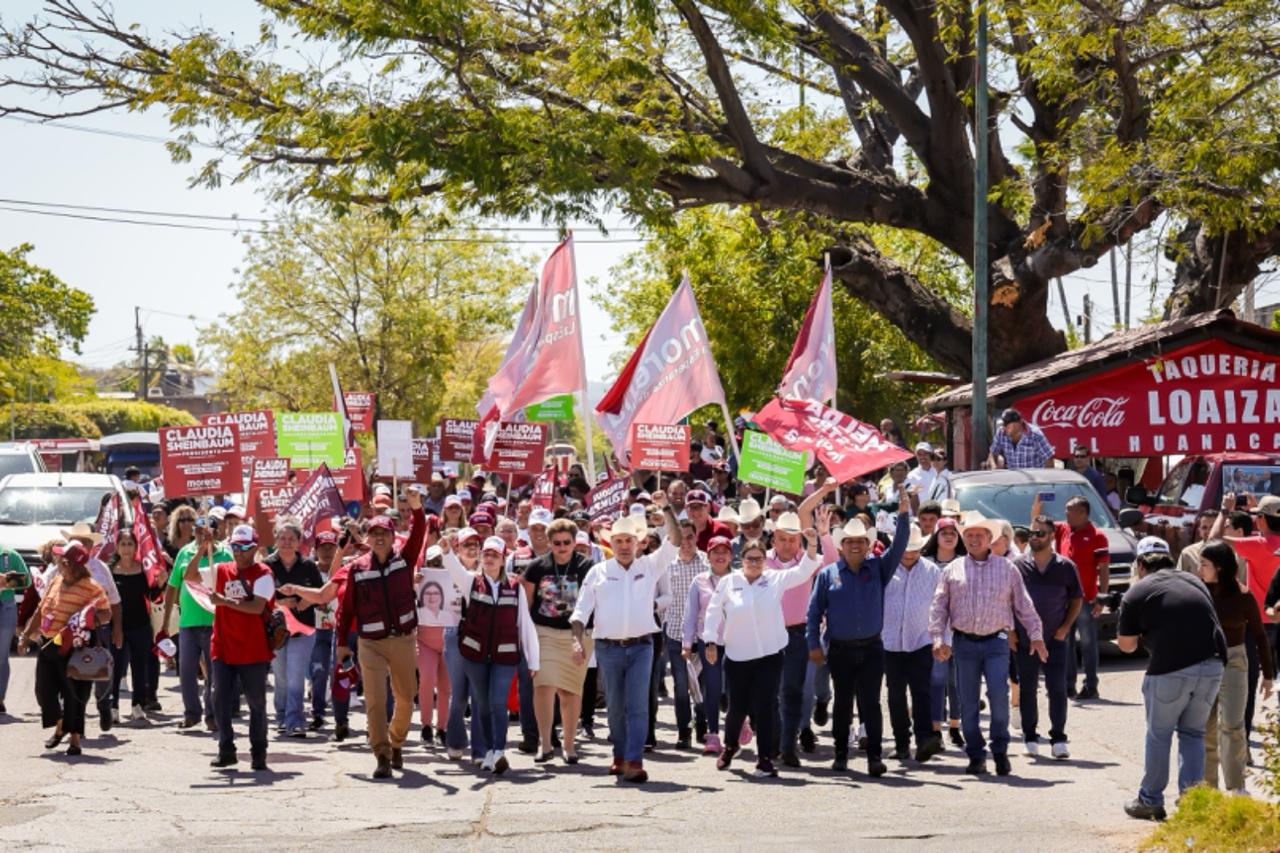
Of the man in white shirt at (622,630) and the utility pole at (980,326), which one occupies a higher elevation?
the utility pole at (980,326)

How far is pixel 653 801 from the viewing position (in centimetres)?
1134

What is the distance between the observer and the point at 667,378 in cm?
2198

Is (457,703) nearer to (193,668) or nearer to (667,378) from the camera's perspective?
(193,668)

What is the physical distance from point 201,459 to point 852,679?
11.2 meters

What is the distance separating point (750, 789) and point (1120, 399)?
607 inches

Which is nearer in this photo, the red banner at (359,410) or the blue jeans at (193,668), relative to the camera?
the blue jeans at (193,668)

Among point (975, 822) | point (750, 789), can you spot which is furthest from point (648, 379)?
point (975, 822)

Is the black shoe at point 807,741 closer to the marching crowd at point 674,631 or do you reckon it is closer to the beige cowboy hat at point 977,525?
the marching crowd at point 674,631

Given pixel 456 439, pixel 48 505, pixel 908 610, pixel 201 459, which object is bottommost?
pixel 908 610

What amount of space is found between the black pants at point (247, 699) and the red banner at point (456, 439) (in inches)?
550

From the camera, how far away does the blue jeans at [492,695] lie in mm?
12680

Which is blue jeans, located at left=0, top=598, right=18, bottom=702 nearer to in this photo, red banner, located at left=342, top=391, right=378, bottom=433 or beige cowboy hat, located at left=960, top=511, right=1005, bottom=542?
beige cowboy hat, located at left=960, top=511, right=1005, bottom=542

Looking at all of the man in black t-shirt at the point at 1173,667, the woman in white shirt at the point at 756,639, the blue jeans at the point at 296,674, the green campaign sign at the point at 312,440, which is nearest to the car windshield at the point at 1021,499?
the woman in white shirt at the point at 756,639

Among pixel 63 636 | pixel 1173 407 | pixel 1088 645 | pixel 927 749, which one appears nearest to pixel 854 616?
pixel 927 749
